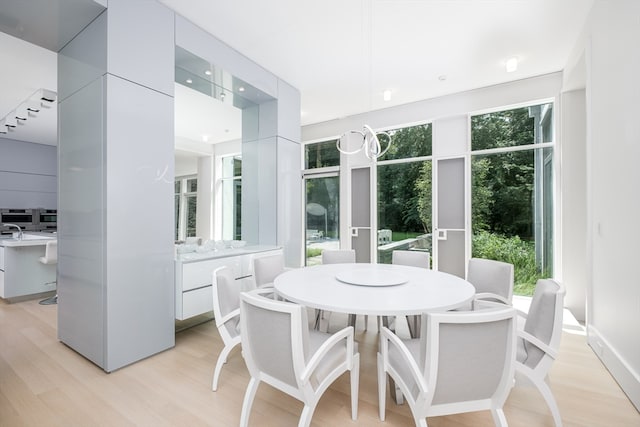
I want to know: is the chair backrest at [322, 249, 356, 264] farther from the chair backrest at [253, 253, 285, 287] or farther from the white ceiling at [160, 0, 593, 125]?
the white ceiling at [160, 0, 593, 125]

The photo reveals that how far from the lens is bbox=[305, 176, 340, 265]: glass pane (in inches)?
230

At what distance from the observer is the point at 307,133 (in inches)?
246

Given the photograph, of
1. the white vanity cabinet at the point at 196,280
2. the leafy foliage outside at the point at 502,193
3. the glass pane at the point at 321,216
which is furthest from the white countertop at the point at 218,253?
the leafy foliage outside at the point at 502,193

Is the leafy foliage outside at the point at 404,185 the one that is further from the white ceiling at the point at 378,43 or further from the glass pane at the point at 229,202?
the glass pane at the point at 229,202

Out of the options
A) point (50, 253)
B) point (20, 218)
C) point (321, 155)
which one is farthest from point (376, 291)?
point (20, 218)

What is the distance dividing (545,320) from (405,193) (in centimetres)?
357

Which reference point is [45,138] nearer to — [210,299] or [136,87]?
[136,87]

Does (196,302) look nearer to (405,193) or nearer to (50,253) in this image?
(50,253)

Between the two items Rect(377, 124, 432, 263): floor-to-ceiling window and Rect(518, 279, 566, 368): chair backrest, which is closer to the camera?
Rect(518, 279, 566, 368): chair backrest

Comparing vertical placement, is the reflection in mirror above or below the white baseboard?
above

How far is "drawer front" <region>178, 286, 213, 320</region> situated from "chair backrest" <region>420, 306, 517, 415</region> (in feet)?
7.75

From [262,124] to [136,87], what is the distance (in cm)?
197

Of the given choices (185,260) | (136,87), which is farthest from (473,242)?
(136,87)

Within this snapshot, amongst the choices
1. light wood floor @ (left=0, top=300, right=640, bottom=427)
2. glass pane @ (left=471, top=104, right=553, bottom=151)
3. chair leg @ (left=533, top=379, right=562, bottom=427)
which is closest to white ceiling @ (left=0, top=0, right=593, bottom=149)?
glass pane @ (left=471, top=104, right=553, bottom=151)
